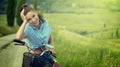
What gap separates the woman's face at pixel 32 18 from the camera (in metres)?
4.99

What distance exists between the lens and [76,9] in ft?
17.5

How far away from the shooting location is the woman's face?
16.4ft

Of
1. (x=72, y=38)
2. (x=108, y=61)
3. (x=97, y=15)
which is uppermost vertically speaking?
(x=97, y=15)

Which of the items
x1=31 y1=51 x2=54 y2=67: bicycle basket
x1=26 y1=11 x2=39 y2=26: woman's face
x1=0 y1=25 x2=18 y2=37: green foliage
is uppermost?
x1=26 y1=11 x2=39 y2=26: woman's face

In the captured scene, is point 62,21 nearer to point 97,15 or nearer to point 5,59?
point 97,15

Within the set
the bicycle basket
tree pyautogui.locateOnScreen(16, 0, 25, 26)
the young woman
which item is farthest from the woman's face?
the bicycle basket

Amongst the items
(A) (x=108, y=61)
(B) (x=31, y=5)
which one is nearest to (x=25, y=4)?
(B) (x=31, y=5)

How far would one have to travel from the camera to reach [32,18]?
16.4 feet

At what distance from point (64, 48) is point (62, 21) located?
413 mm

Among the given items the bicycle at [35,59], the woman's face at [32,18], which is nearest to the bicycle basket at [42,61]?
the bicycle at [35,59]

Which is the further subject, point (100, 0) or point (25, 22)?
point (100, 0)

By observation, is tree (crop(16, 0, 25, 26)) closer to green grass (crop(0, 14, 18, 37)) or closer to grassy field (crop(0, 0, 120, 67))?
green grass (crop(0, 14, 18, 37))

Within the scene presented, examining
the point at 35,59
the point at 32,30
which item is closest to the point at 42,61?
the point at 35,59

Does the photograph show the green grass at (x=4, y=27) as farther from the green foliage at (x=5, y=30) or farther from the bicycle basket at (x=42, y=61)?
the bicycle basket at (x=42, y=61)
